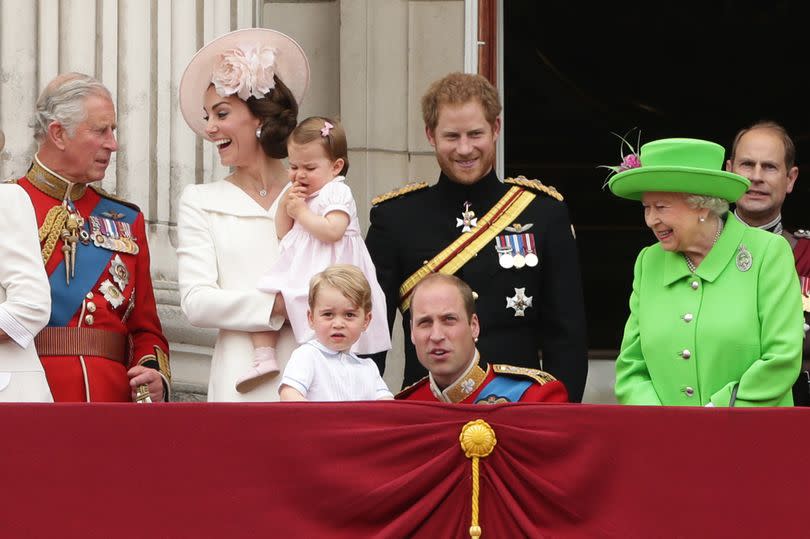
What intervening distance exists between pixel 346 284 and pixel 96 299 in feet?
2.55

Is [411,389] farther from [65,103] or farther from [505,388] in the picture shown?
[65,103]

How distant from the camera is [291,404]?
448 centimetres

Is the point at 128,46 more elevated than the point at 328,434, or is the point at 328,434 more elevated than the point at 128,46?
the point at 128,46

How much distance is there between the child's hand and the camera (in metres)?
5.20

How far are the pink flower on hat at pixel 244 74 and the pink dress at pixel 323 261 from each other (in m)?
0.36

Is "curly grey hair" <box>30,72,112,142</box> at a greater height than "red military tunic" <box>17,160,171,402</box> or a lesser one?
greater

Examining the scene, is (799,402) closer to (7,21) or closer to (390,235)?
(390,235)

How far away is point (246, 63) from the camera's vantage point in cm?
536

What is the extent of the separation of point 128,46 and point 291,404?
2.63 metres

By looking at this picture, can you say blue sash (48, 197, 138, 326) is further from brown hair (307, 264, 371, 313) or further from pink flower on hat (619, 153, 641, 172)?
pink flower on hat (619, 153, 641, 172)

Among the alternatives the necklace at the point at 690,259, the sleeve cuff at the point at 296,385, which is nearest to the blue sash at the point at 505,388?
the sleeve cuff at the point at 296,385

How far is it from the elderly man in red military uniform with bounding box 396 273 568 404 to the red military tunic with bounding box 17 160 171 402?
2.83 ft

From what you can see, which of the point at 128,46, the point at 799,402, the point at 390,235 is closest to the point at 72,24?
the point at 128,46

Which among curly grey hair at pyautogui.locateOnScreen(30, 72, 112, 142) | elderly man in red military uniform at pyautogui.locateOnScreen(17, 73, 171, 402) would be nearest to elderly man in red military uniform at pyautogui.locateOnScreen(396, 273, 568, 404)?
elderly man in red military uniform at pyautogui.locateOnScreen(17, 73, 171, 402)
